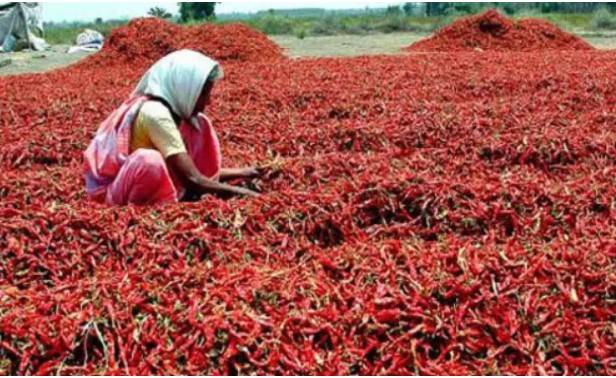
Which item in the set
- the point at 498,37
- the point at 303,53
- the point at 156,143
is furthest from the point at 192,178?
the point at 303,53

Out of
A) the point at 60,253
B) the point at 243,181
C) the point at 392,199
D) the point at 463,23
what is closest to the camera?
the point at 60,253

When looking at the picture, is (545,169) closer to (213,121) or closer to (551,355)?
(551,355)

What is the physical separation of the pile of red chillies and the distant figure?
16.4 meters

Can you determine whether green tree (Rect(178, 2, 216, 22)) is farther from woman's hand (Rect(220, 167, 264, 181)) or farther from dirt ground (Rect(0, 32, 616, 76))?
woman's hand (Rect(220, 167, 264, 181))

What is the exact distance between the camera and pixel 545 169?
21.0 feet

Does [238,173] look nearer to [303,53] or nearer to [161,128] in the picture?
[161,128]

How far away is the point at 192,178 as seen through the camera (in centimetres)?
520

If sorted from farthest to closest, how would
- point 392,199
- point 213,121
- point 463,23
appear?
point 463,23
point 213,121
point 392,199

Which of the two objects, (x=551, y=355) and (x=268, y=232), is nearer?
(x=551, y=355)

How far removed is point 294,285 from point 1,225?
6.41 feet

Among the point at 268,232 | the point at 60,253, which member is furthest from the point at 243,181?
the point at 60,253

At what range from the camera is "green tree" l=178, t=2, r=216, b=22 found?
2041 inches

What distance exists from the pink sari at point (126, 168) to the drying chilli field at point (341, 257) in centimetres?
17

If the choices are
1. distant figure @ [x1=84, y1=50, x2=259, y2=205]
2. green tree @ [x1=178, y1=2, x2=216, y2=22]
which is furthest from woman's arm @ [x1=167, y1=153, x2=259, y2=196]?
green tree @ [x1=178, y1=2, x2=216, y2=22]
